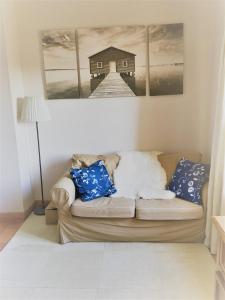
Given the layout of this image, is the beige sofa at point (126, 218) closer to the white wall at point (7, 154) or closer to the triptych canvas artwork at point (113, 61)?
the white wall at point (7, 154)

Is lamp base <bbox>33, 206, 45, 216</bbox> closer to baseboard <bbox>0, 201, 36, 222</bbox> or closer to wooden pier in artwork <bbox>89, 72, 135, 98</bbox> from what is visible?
baseboard <bbox>0, 201, 36, 222</bbox>

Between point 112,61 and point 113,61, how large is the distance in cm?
1

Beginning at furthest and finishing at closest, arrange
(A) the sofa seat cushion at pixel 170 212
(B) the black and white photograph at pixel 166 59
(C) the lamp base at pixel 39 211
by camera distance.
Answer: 1. (C) the lamp base at pixel 39 211
2. (B) the black and white photograph at pixel 166 59
3. (A) the sofa seat cushion at pixel 170 212

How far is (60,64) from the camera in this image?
3307 millimetres

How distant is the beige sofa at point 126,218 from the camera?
8.59 ft

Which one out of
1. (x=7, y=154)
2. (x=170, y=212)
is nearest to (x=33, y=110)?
(x=7, y=154)

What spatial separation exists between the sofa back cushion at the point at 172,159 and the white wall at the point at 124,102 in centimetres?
19

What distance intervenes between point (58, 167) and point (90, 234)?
1.12 m

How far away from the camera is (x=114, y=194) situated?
9.64ft

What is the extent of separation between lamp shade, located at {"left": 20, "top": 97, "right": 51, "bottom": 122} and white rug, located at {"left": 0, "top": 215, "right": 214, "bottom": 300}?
128 centimetres

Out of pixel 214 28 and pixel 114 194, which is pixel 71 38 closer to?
pixel 214 28

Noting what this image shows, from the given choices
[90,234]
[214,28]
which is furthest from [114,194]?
[214,28]

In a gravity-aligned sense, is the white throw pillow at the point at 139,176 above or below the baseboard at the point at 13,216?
above

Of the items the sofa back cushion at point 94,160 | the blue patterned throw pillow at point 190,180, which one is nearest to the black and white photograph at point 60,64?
the sofa back cushion at point 94,160
